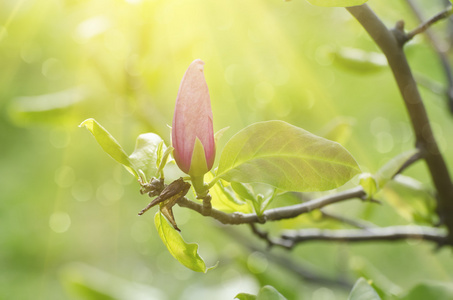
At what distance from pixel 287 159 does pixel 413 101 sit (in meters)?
0.21

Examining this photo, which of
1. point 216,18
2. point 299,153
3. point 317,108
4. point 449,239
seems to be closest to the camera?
point 299,153

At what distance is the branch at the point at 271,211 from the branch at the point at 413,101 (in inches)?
4.3

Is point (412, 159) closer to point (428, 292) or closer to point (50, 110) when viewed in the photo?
point (428, 292)

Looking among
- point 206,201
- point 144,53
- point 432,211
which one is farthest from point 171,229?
point 144,53

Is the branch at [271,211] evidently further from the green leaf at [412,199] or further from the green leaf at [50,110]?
the green leaf at [50,110]

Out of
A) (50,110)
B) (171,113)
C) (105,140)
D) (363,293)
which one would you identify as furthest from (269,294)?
(171,113)

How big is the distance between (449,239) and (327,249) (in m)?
1.64

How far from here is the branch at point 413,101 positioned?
17.5 inches

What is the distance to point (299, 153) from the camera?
0.37 meters

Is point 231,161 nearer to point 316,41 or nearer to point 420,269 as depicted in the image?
point 420,269

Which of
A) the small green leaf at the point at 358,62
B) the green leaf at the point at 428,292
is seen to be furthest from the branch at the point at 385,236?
the small green leaf at the point at 358,62

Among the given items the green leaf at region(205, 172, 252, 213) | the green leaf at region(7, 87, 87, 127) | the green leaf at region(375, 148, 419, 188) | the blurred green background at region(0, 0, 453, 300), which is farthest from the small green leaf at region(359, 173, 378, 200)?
the blurred green background at region(0, 0, 453, 300)

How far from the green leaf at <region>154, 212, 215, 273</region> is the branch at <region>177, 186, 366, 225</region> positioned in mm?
27

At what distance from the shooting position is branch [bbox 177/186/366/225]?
398 millimetres
